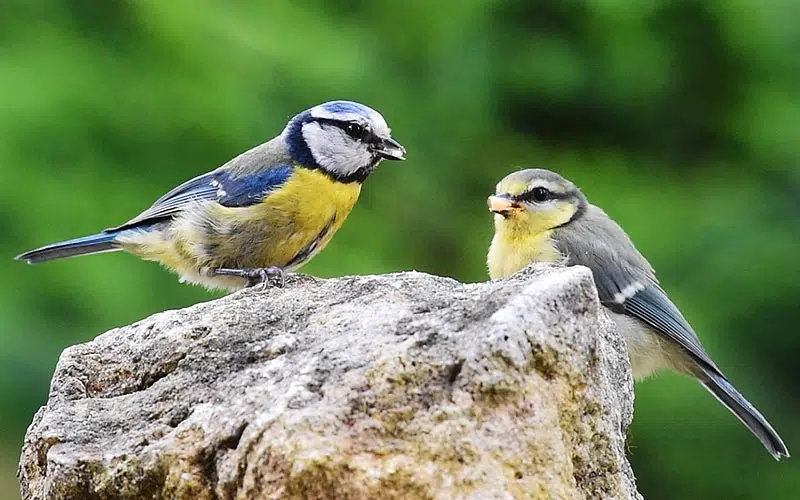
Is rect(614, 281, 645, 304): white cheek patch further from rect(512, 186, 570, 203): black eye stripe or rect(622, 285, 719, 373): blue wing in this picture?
rect(512, 186, 570, 203): black eye stripe

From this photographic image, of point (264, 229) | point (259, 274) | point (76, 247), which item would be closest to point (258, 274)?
point (259, 274)

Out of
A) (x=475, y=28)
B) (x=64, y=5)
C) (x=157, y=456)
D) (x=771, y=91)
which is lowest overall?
(x=157, y=456)

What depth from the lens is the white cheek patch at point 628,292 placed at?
333cm

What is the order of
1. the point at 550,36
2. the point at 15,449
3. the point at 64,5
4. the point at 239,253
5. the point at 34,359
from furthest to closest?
the point at 550,36
the point at 64,5
the point at 15,449
the point at 34,359
the point at 239,253

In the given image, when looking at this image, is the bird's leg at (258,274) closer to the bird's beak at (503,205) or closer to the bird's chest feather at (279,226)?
the bird's chest feather at (279,226)

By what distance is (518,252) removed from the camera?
3.44 metres

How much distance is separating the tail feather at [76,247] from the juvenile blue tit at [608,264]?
1211mm

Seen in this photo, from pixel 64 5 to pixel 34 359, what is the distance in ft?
5.54

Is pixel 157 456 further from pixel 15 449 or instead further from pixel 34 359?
pixel 15 449

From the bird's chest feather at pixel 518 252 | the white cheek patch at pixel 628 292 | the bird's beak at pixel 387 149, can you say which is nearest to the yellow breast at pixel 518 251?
the bird's chest feather at pixel 518 252

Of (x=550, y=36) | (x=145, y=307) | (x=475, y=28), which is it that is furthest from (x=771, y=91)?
(x=145, y=307)

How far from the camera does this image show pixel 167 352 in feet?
6.43

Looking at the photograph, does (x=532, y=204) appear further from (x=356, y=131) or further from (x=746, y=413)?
(x=746, y=413)

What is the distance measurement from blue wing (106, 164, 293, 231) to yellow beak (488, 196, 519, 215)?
635 millimetres
